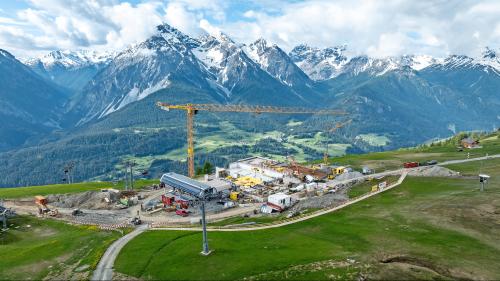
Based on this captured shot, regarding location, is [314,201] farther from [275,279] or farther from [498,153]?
[498,153]

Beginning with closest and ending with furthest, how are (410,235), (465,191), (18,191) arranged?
(410,235) → (465,191) → (18,191)

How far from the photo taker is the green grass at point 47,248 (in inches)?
2645

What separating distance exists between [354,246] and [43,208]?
100 metres

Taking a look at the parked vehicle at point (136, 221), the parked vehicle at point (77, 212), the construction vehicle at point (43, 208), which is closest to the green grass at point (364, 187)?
the parked vehicle at point (136, 221)

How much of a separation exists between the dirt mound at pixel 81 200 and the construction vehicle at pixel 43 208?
2.96m

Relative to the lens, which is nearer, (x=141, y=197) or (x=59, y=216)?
(x=59, y=216)

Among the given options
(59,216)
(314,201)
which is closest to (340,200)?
(314,201)

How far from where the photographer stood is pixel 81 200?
129000 millimetres

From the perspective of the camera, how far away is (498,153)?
182625mm

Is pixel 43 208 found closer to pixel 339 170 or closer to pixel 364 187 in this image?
pixel 364 187

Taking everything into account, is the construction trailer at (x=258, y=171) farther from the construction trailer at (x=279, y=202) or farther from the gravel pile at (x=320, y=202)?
the gravel pile at (x=320, y=202)

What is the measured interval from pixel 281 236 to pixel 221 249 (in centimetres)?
1509

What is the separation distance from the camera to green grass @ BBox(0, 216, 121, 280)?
67.2 metres

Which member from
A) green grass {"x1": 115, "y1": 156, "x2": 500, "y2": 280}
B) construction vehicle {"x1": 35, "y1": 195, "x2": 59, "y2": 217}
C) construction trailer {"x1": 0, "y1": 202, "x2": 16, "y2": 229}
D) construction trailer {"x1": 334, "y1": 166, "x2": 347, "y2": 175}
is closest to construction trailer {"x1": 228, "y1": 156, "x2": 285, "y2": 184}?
construction trailer {"x1": 334, "y1": 166, "x2": 347, "y2": 175}
